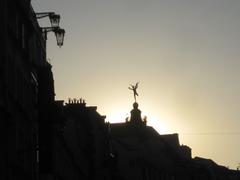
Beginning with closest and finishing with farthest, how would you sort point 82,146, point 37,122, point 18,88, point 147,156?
point 18,88 → point 37,122 → point 82,146 → point 147,156

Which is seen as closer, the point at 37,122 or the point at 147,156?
the point at 37,122

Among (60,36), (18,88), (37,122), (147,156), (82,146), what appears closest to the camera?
(60,36)

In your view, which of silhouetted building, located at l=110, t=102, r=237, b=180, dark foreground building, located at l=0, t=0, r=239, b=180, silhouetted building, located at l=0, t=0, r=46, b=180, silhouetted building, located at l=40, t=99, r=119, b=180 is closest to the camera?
silhouetted building, located at l=0, t=0, r=46, b=180

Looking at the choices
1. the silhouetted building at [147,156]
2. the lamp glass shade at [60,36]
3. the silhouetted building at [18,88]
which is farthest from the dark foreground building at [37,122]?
the silhouetted building at [147,156]

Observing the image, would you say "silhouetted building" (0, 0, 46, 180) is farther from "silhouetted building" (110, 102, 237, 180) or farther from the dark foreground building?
"silhouetted building" (110, 102, 237, 180)

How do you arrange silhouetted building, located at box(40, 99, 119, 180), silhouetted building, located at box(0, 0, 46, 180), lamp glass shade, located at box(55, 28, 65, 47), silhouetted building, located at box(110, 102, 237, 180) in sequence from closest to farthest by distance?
silhouetted building, located at box(0, 0, 46, 180) → lamp glass shade, located at box(55, 28, 65, 47) → silhouetted building, located at box(40, 99, 119, 180) → silhouetted building, located at box(110, 102, 237, 180)

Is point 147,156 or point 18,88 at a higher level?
point 147,156

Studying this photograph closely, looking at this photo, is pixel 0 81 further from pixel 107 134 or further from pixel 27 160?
pixel 107 134

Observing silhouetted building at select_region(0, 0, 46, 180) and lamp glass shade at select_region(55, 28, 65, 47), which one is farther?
lamp glass shade at select_region(55, 28, 65, 47)

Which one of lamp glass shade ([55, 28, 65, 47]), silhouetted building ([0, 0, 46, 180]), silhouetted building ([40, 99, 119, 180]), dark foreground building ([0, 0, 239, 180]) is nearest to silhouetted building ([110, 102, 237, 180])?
dark foreground building ([0, 0, 239, 180])

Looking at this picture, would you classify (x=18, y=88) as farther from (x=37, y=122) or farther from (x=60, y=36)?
(x=60, y=36)

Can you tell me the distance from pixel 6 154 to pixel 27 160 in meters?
7.43

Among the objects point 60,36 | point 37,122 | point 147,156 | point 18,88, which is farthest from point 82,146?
point 147,156

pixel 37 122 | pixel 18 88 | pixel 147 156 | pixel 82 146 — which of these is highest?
pixel 147 156
